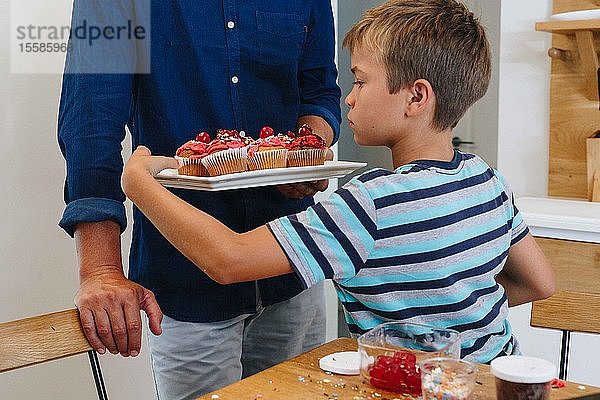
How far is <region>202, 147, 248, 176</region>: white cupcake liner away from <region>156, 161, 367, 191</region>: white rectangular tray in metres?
0.07

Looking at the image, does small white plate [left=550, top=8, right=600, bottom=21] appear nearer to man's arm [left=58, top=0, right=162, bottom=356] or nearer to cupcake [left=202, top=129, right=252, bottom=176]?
cupcake [left=202, top=129, right=252, bottom=176]

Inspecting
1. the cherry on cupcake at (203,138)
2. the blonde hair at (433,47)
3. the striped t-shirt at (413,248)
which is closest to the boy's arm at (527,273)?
the striped t-shirt at (413,248)

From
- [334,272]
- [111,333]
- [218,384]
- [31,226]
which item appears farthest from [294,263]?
[31,226]

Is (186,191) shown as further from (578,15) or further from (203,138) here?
(578,15)

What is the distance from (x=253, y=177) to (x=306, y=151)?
21cm

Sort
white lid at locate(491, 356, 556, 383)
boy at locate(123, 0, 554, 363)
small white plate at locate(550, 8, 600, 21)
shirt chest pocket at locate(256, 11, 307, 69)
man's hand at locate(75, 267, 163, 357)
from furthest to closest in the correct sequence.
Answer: small white plate at locate(550, 8, 600, 21)
shirt chest pocket at locate(256, 11, 307, 69)
man's hand at locate(75, 267, 163, 357)
boy at locate(123, 0, 554, 363)
white lid at locate(491, 356, 556, 383)

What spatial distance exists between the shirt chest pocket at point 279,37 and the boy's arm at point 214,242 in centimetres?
49

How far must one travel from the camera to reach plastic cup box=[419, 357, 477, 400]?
104 centimetres

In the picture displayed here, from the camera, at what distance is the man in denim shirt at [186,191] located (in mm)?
1458

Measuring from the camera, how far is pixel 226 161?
1.55 metres

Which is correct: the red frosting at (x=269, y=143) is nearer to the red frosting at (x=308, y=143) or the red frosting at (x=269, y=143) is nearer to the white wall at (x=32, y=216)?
the red frosting at (x=308, y=143)

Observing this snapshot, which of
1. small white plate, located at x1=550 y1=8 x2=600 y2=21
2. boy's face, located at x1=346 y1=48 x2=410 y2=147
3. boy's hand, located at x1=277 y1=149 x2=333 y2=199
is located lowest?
boy's hand, located at x1=277 y1=149 x2=333 y2=199

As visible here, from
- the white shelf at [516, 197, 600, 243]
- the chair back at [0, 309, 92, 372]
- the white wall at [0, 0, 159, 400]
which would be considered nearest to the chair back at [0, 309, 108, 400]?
the chair back at [0, 309, 92, 372]

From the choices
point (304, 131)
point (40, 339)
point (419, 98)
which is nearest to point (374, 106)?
point (419, 98)
